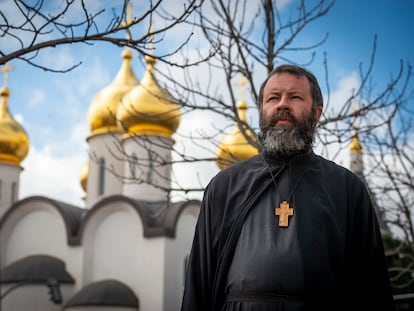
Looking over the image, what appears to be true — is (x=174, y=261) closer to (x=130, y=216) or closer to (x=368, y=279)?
(x=130, y=216)

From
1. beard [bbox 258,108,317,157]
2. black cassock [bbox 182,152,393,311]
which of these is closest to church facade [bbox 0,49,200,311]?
black cassock [bbox 182,152,393,311]

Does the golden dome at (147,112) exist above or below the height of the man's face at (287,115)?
above

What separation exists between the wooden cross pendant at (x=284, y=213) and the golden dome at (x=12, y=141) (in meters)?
22.5

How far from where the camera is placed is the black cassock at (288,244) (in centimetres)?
265

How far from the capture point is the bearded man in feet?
8.71

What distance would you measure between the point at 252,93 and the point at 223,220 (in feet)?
16.2

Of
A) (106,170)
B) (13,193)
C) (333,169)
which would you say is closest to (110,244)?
(106,170)

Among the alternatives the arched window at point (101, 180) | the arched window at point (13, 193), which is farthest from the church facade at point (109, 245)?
the arched window at point (13, 193)

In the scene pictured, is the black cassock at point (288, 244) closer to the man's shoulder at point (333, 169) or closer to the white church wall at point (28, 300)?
the man's shoulder at point (333, 169)

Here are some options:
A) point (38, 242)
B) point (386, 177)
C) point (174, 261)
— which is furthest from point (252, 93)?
point (38, 242)

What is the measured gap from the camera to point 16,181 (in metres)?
24.3

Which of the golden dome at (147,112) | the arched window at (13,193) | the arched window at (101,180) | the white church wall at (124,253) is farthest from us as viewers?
the arched window at (13,193)

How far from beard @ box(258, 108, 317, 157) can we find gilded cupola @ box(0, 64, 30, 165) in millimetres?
22261

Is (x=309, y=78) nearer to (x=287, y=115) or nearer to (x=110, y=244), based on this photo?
(x=287, y=115)
